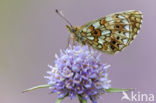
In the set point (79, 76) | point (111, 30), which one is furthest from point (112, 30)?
point (79, 76)

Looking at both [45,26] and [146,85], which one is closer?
[146,85]

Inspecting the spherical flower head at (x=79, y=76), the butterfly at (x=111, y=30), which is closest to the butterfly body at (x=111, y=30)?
the butterfly at (x=111, y=30)

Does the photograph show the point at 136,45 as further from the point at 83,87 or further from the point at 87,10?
the point at 83,87

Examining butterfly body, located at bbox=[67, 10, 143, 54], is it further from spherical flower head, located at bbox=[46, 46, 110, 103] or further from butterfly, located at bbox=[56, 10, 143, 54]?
spherical flower head, located at bbox=[46, 46, 110, 103]

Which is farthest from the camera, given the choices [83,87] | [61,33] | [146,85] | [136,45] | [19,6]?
[19,6]

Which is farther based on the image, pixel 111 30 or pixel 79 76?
pixel 111 30

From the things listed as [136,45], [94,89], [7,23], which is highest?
[7,23]

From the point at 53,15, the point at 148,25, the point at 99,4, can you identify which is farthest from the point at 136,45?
the point at 53,15

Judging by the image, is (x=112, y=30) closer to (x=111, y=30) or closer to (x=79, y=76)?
(x=111, y=30)
